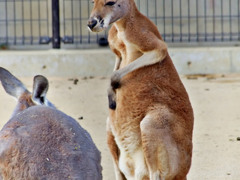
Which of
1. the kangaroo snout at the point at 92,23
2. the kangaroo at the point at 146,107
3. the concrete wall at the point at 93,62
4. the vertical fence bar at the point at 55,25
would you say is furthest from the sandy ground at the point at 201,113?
the kangaroo snout at the point at 92,23

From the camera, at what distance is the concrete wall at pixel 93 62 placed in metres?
10.9

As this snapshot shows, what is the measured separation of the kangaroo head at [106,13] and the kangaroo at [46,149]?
4.22ft

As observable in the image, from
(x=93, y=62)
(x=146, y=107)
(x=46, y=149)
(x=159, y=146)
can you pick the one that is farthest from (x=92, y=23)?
(x=93, y=62)

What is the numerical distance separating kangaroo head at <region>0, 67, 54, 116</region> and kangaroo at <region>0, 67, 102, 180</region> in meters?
0.34

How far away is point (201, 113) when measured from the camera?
8.13 m

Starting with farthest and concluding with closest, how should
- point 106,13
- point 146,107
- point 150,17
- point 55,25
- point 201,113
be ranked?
point 150,17 → point 55,25 → point 201,113 → point 146,107 → point 106,13

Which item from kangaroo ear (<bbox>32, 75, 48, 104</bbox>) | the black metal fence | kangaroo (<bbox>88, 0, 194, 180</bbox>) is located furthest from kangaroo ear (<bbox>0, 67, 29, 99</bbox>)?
the black metal fence

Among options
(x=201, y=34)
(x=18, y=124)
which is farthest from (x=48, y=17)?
(x=18, y=124)

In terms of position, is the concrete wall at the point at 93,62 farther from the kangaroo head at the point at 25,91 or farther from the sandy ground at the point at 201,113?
the kangaroo head at the point at 25,91

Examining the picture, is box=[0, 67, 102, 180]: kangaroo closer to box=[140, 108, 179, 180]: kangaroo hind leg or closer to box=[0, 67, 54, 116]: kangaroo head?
box=[0, 67, 54, 116]: kangaroo head

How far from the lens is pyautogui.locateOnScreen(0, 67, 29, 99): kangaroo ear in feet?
12.2

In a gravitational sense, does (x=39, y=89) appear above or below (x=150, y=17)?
above

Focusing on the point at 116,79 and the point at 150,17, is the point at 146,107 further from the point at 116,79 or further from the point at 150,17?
the point at 150,17

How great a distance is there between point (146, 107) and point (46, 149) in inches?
68.2
